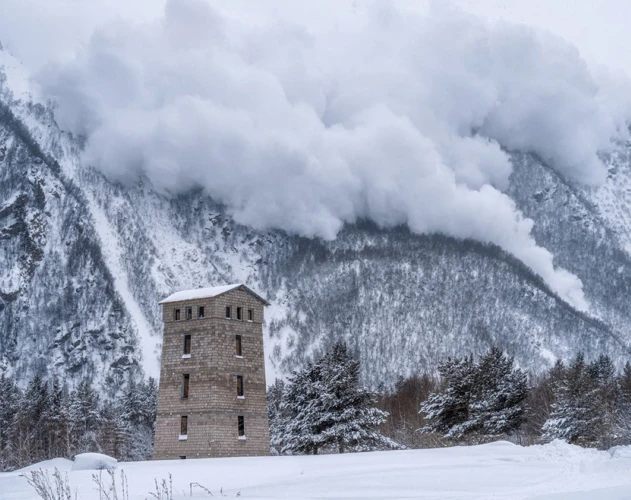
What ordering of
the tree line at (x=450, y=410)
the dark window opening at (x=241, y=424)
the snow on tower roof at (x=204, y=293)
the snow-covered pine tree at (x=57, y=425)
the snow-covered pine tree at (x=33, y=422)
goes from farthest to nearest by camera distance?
the snow-covered pine tree at (x=57, y=425), the snow-covered pine tree at (x=33, y=422), the tree line at (x=450, y=410), the snow on tower roof at (x=204, y=293), the dark window opening at (x=241, y=424)

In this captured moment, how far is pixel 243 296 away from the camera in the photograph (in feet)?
187

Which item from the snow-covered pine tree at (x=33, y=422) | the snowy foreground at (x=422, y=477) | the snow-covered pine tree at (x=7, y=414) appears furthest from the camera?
the snow-covered pine tree at (x=7, y=414)

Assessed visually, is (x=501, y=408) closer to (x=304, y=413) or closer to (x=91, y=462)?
(x=304, y=413)

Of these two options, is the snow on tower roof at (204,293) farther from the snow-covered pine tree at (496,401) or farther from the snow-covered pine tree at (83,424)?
the snow-covered pine tree at (83,424)

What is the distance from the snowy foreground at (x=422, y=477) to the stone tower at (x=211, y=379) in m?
21.3

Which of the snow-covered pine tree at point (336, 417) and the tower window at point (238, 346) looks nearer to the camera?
the tower window at point (238, 346)

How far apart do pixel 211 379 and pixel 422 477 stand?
34903mm

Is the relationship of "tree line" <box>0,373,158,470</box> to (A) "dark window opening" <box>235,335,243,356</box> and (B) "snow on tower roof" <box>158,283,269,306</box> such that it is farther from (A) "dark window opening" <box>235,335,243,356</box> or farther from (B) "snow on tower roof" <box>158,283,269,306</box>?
(A) "dark window opening" <box>235,335,243,356</box>

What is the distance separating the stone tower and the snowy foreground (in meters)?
21.3

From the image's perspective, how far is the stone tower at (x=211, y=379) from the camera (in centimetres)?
5312

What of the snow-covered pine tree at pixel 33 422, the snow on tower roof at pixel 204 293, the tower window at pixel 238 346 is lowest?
the snow-covered pine tree at pixel 33 422

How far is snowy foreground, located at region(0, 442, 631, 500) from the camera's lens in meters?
16.5

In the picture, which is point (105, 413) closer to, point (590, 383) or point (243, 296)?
point (243, 296)

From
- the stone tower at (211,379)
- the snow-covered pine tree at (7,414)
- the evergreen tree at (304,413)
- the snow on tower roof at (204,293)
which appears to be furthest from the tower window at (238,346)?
the snow-covered pine tree at (7,414)
